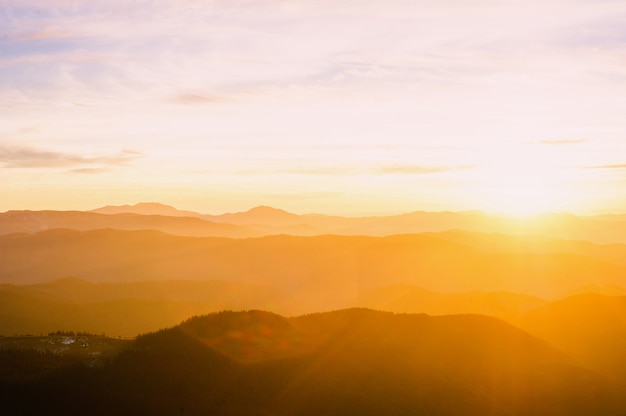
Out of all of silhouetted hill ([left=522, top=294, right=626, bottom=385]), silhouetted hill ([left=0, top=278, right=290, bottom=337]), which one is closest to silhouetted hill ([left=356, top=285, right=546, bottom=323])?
silhouetted hill ([left=522, top=294, right=626, bottom=385])

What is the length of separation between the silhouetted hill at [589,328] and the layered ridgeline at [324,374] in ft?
44.4

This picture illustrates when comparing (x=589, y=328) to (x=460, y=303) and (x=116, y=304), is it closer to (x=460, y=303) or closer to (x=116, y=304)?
(x=460, y=303)

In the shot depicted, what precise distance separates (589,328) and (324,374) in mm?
42512

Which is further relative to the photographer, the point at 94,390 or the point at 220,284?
the point at 220,284

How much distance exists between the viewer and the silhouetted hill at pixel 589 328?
53.7 meters

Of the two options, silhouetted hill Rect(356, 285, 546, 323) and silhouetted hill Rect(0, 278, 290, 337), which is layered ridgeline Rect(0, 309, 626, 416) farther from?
silhouetted hill Rect(0, 278, 290, 337)

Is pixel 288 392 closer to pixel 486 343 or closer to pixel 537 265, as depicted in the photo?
pixel 486 343

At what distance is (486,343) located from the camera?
132ft

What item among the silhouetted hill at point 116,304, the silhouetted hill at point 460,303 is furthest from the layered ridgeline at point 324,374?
the silhouetted hill at point 116,304

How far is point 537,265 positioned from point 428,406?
542 feet

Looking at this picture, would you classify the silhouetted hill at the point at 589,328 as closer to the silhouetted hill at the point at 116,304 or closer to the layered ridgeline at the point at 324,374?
the layered ridgeline at the point at 324,374

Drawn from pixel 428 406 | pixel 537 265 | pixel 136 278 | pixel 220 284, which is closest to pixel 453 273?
pixel 537 265

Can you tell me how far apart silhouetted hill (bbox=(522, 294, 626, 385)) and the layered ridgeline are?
1352 cm

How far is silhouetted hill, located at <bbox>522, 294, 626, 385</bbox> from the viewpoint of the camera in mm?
53719
